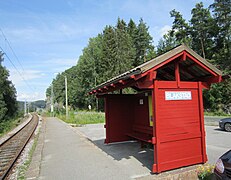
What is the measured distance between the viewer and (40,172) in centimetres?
556

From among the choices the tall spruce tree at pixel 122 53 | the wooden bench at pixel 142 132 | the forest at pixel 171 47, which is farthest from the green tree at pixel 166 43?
the wooden bench at pixel 142 132

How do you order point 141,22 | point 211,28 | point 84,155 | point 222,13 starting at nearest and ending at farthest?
1. point 84,155
2. point 222,13
3. point 211,28
4. point 141,22

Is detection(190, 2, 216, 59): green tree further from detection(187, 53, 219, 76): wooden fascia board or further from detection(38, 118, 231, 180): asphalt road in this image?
detection(187, 53, 219, 76): wooden fascia board

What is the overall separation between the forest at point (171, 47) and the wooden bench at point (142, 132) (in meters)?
18.5

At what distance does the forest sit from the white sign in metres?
20.2

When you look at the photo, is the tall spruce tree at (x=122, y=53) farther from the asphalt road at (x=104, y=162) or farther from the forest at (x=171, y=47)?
the asphalt road at (x=104, y=162)

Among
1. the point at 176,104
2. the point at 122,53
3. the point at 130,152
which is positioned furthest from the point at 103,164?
the point at 122,53

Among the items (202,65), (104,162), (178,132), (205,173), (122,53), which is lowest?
(104,162)

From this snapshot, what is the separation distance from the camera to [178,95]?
5.38 m

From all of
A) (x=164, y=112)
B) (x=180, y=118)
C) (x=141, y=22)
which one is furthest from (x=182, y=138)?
(x=141, y=22)

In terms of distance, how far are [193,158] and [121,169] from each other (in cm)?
210

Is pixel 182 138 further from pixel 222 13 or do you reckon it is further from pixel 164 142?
pixel 222 13

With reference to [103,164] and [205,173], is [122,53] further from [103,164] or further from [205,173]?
[205,173]

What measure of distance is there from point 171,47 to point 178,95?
36207 mm
